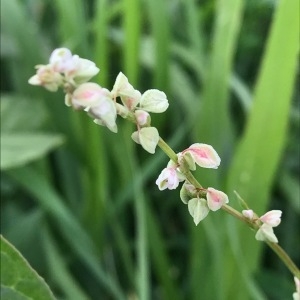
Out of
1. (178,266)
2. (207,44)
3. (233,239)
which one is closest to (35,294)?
(233,239)

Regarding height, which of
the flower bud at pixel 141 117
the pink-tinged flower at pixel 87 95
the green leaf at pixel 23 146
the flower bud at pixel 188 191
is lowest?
the green leaf at pixel 23 146

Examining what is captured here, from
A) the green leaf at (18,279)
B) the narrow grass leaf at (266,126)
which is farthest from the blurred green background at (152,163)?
the green leaf at (18,279)

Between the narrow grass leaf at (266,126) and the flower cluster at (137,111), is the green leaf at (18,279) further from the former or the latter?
the narrow grass leaf at (266,126)

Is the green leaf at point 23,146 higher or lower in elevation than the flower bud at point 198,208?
lower

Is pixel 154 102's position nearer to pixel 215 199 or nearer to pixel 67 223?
pixel 215 199

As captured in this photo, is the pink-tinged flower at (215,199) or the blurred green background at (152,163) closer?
the pink-tinged flower at (215,199)

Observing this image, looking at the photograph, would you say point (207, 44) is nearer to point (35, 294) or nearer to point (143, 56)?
point (143, 56)
